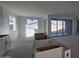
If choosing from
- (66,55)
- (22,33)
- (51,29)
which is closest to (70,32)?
(51,29)

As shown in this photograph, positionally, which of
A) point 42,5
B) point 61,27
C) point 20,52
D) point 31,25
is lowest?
point 20,52

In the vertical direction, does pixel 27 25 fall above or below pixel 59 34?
above

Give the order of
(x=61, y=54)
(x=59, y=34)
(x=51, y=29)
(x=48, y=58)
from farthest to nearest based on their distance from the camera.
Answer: (x=59, y=34)
(x=51, y=29)
(x=61, y=54)
(x=48, y=58)

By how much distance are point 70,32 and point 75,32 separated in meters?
0.59

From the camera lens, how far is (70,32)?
13.1m

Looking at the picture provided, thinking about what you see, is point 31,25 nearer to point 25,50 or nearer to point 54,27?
point 54,27

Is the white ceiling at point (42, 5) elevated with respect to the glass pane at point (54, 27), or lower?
elevated

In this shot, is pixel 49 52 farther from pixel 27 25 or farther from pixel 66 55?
pixel 27 25

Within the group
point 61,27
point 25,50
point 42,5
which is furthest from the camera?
point 61,27

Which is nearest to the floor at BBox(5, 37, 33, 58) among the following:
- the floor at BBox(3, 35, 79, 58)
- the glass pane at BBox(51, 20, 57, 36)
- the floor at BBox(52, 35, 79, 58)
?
the floor at BBox(3, 35, 79, 58)

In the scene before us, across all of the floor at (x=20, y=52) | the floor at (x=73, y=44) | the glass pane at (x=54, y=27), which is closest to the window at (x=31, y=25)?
the glass pane at (x=54, y=27)

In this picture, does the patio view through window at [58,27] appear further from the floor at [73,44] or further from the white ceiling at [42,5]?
the white ceiling at [42,5]

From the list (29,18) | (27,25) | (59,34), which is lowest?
(59,34)

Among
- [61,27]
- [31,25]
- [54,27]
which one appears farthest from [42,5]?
[61,27]
